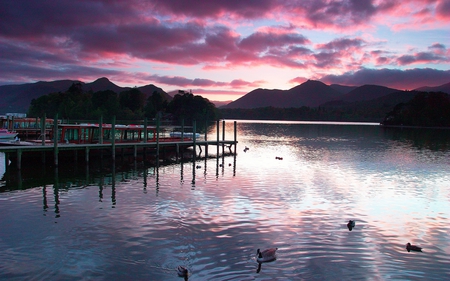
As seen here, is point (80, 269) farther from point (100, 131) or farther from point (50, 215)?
point (100, 131)

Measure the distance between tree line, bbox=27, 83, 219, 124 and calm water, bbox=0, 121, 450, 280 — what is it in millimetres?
97985

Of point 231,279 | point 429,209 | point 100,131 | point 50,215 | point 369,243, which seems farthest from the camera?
point 100,131

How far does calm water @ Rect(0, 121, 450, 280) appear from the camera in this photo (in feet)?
38.0

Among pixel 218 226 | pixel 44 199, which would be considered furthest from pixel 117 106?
pixel 218 226

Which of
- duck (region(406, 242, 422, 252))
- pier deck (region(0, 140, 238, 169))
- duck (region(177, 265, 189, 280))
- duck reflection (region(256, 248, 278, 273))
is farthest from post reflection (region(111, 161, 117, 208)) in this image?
duck (region(406, 242, 422, 252))

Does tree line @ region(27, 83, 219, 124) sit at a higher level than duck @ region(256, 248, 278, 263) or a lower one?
higher

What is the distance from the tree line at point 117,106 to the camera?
140875 millimetres

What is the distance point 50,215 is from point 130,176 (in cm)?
1172

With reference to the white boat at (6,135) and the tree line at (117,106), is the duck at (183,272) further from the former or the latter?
the tree line at (117,106)

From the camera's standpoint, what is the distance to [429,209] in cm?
1952

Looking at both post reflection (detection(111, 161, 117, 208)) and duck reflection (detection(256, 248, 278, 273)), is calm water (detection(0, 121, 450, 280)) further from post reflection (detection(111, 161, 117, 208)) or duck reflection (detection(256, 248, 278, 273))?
duck reflection (detection(256, 248, 278, 273))

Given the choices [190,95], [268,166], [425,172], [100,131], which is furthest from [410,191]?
[190,95]

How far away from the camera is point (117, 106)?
14375cm

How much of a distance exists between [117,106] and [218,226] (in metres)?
135
